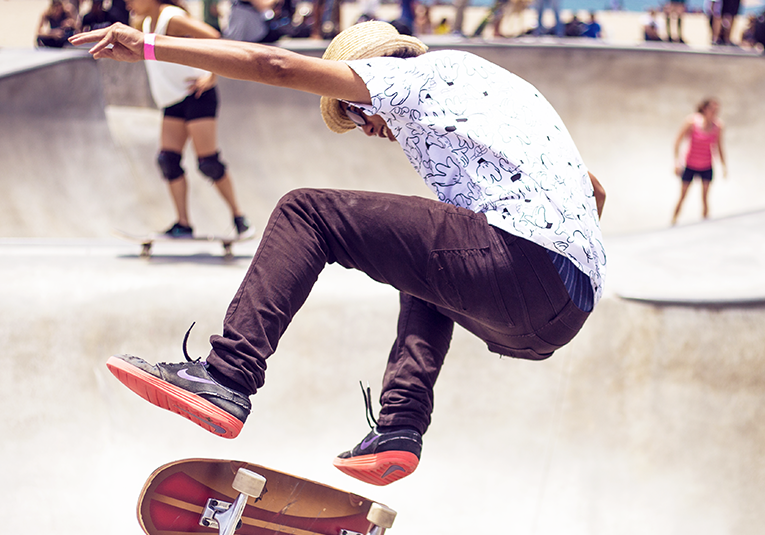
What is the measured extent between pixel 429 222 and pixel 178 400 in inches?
33.8

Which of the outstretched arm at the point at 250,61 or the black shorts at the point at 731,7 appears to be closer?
the outstretched arm at the point at 250,61

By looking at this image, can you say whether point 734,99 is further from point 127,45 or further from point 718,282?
point 127,45

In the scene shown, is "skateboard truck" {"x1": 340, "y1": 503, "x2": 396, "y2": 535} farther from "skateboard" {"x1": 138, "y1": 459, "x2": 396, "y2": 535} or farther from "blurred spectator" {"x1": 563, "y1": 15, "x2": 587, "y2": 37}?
"blurred spectator" {"x1": 563, "y1": 15, "x2": 587, "y2": 37}

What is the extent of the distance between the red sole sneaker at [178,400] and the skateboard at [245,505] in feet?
1.94

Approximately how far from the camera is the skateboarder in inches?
72.0

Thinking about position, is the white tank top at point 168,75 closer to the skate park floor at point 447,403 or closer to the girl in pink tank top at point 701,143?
the skate park floor at point 447,403

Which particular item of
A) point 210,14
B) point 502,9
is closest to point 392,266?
point 210,14

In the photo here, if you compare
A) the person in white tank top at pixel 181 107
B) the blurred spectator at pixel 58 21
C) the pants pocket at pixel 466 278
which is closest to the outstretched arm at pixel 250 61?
the pants pocket at pixel 466 278

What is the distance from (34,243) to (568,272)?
3.55m

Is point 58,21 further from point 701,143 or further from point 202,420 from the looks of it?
point 202,420

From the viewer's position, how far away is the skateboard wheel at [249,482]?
2189 millimetres

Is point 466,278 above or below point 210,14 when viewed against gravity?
below

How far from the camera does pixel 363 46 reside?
1.97m

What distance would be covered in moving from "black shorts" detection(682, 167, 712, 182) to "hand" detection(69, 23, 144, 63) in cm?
897
